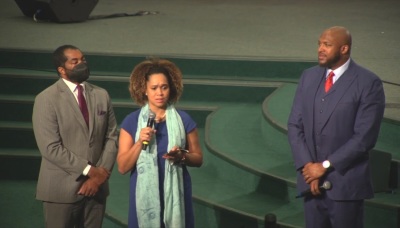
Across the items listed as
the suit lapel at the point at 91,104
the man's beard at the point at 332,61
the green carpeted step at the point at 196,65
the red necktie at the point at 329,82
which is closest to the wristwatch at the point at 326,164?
the red necktie at the point at 329,82

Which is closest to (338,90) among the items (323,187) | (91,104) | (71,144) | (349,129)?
(349,129)

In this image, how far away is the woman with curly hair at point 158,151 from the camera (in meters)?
4.38

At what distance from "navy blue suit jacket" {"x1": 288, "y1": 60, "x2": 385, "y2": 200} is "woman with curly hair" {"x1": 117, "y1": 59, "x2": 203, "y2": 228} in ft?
2.25

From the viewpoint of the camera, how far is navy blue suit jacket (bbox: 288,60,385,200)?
4582 mm

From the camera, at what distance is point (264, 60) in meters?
7.61

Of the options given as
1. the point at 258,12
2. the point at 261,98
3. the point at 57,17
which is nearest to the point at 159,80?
the point at 261,98

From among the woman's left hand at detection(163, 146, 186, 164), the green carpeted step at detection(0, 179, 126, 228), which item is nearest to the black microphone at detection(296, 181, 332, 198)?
the woman's left hand at detection(163, 146, 186, 164)

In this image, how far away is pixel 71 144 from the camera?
4871 mm

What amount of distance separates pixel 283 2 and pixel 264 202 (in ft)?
17.9

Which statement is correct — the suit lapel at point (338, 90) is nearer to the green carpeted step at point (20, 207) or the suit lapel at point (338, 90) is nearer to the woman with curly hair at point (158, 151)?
the woman with curly hair at point (158, 151)

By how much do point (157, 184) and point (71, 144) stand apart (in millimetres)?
710

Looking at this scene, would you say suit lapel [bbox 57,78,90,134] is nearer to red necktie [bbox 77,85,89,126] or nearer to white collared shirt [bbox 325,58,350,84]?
red necktie [bbox 77,85,89,126]

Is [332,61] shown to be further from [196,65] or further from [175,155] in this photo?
[196,65]

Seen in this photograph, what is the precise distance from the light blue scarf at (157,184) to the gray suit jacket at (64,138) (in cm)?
55
